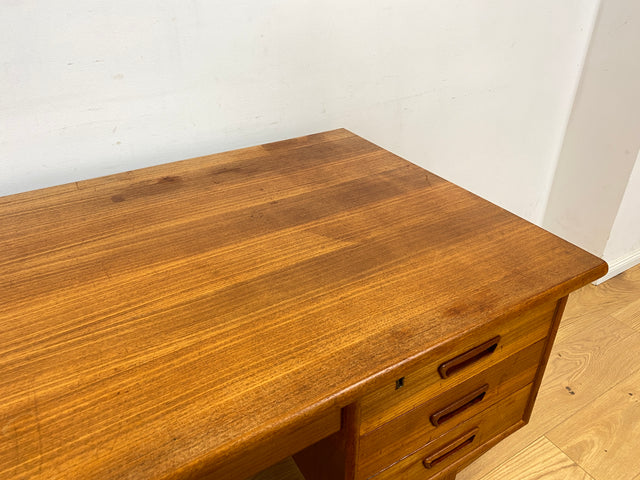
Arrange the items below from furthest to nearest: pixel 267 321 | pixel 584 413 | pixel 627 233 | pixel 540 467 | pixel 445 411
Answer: pixel 627 233
pixel 584 413
pixel 540 467
pixel 445 411
pixel 267 321

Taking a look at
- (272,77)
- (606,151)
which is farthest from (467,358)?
(606,151)

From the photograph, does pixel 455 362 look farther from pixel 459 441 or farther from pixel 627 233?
pixel 627 233

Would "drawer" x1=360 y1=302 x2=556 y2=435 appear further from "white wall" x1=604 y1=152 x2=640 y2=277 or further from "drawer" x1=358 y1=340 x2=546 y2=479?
"white wall" x1=604 y1=152 x2=640 y2=277

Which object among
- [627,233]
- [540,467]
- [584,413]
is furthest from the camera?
[627,233]

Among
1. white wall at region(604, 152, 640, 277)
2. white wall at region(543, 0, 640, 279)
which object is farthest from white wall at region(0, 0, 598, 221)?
white wall at region(604, 152, 640, 277)

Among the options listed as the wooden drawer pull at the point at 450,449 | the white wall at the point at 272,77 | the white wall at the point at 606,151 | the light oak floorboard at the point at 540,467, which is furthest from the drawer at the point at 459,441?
the white wall at the point at 606,151

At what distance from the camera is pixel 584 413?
4.24ft

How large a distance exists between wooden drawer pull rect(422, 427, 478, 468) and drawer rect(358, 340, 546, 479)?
4cm

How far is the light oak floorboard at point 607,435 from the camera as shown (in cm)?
116

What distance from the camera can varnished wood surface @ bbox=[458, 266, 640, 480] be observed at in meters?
1.16

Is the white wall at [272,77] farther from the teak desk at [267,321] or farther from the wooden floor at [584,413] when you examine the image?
the wooden floor at [584,413]

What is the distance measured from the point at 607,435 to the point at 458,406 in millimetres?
751

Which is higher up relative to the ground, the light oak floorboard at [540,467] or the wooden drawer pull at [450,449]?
the wooden drawer pull at [450,449]

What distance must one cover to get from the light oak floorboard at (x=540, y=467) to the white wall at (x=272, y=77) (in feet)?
2.38
